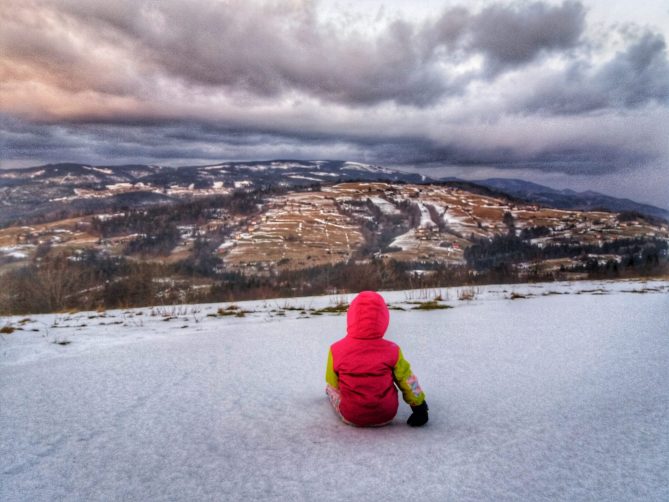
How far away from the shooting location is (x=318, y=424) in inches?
110

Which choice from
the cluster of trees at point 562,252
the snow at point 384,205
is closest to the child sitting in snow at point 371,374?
the cluster of trees at point 562,252

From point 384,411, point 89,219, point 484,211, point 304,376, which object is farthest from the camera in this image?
point 484,211

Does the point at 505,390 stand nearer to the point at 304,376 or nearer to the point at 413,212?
the point at 304,376

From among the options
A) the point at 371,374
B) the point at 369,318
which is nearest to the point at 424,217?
the point at 369,318

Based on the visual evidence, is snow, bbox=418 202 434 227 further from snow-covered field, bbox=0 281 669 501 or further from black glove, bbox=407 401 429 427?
black glove, bbox=407 401 429 427

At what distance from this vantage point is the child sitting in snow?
2.70 m

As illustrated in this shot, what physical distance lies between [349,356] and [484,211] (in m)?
79.7

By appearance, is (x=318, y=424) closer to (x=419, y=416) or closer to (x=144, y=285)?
(x=419, y=416)

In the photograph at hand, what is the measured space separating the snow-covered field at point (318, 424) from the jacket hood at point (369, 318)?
0.62 metres

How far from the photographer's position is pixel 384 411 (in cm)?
271

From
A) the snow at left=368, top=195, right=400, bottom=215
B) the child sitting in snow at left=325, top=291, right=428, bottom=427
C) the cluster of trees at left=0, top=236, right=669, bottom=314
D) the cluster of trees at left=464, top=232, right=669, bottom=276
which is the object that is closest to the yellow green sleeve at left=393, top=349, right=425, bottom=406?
the child sitting in snow at left=325, top=291, right=428, bottom=427

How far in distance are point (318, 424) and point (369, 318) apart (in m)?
0.81

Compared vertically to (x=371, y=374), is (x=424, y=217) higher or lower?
lower

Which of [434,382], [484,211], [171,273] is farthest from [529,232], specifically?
[434,382]
